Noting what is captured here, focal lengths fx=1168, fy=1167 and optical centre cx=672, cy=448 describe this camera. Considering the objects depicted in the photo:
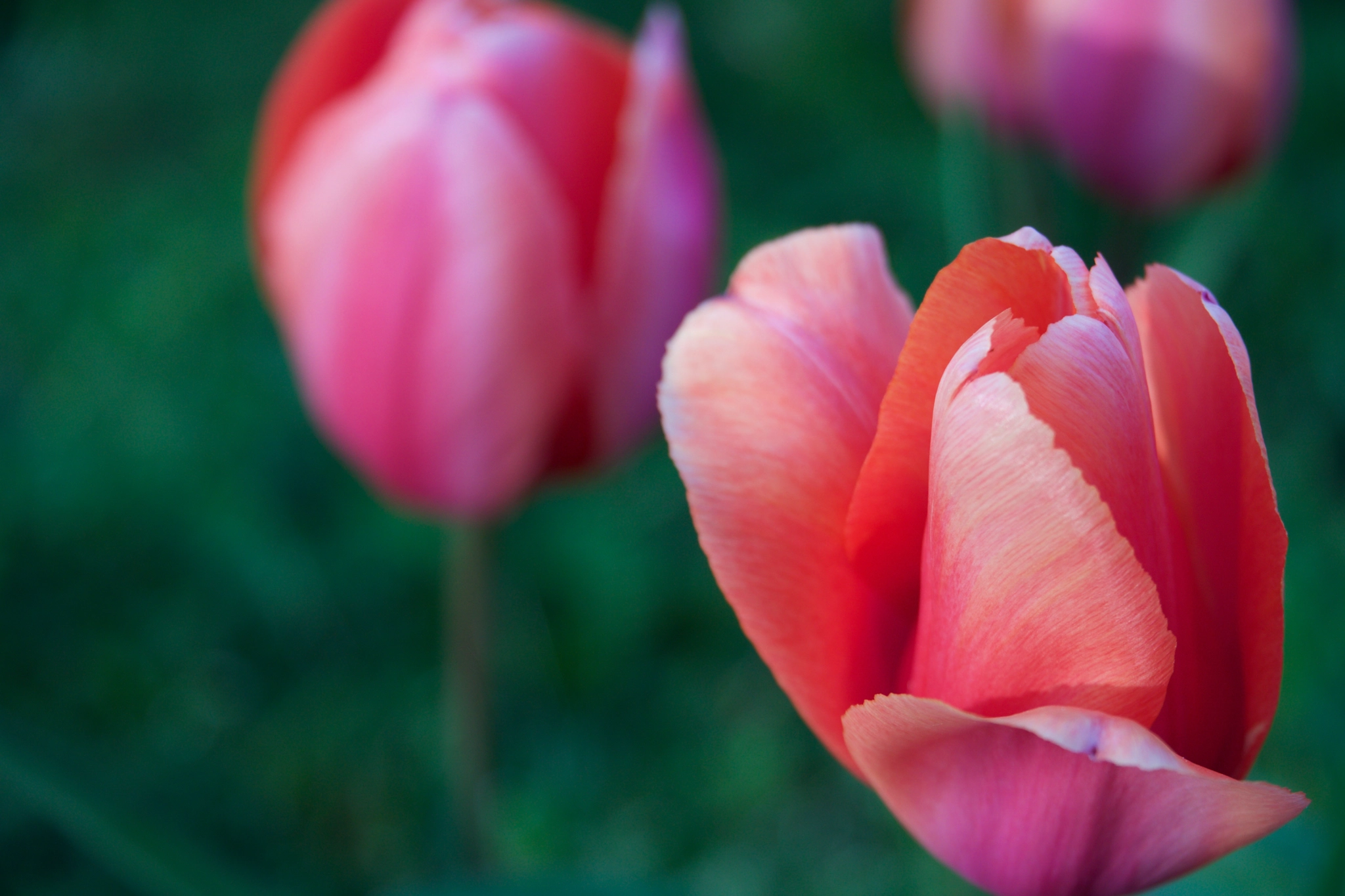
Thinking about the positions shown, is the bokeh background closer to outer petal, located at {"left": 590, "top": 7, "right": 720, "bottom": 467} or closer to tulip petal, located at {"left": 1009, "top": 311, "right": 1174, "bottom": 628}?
outer petal, located at {"left": 590, "top": 7, "right": 720, "bottom": 467}

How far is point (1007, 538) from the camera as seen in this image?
0.16 m

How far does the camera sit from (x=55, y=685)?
0.71 meters

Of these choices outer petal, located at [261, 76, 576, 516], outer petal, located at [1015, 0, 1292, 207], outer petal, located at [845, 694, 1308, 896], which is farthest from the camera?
outer petal, located at [1015, 0, 1292, 207]

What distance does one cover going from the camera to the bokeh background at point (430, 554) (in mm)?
599

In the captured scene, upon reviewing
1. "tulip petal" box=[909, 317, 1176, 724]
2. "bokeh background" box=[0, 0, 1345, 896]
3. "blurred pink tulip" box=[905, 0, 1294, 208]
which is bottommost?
"bokeh background" box=[0, 0, 1345, 896]

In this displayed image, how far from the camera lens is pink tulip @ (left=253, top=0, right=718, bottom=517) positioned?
1.02ft

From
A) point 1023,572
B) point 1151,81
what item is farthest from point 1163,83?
point 1023,572

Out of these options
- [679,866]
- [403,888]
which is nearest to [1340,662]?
[679,866]

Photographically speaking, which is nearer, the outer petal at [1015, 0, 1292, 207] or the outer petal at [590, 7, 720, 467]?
the outer petal at [590, 7, 720, 467]

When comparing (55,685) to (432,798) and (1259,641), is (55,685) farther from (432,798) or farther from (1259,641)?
(1259,641)

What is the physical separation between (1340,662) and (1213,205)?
0.77ft

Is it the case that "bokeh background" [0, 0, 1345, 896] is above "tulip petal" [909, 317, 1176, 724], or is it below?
below

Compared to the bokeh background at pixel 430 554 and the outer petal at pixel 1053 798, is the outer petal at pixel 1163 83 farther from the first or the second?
the outer petal at pixel 1053 798

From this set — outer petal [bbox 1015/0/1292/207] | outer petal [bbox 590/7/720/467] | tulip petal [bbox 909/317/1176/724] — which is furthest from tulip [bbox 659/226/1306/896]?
outer petal [bbox 1015/0/1292/207]
